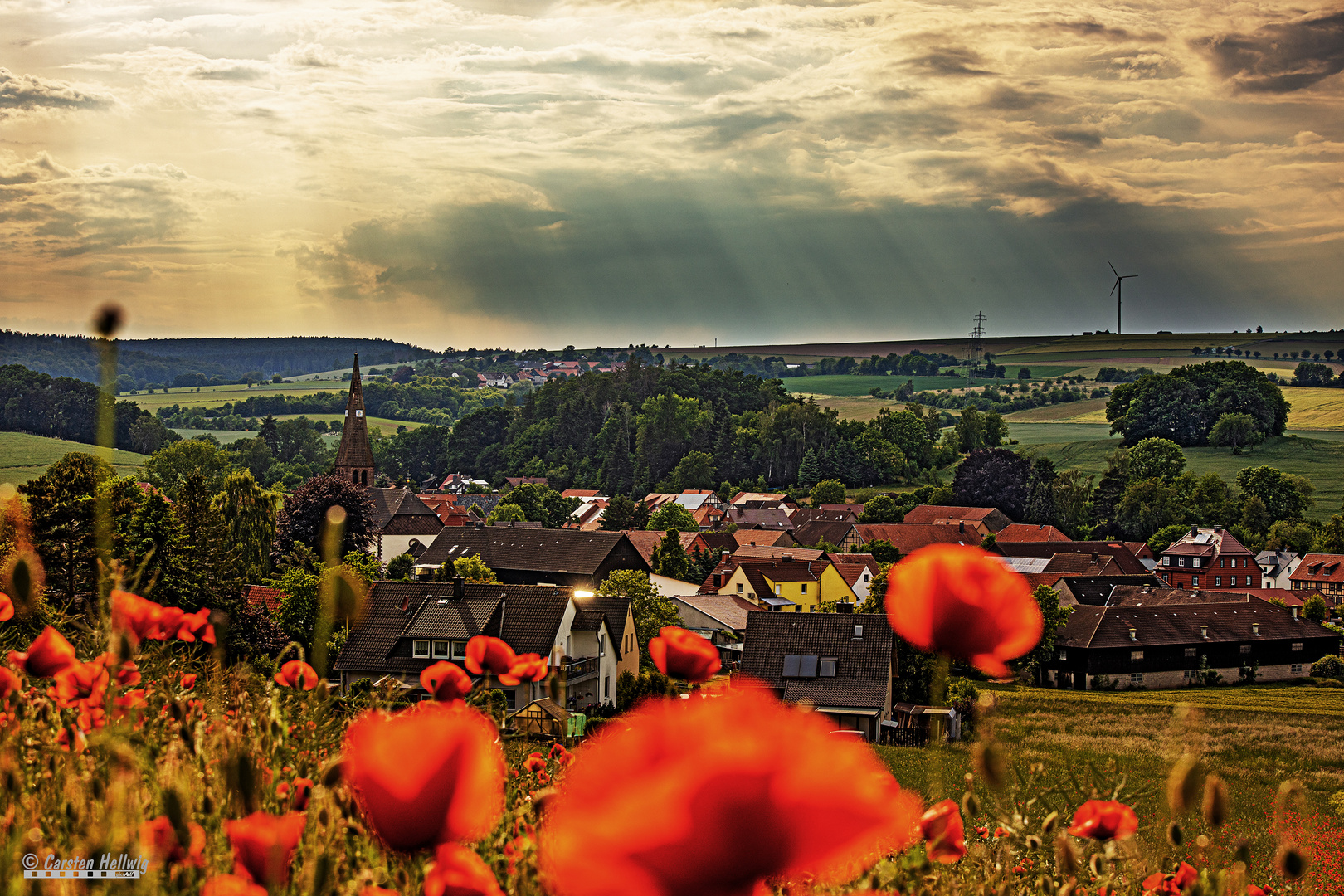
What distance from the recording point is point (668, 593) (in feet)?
174

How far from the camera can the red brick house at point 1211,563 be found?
68250 mm

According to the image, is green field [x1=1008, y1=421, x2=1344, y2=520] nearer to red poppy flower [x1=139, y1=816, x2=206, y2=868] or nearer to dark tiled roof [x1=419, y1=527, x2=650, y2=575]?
dark tiled roof [x1=419, y1=527, x2=650, y2=575]

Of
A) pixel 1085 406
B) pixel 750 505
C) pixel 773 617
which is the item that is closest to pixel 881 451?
pixel 750 505

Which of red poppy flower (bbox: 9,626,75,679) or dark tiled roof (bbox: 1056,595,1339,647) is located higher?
red poppy flower (bbox: 9,626,75,679)

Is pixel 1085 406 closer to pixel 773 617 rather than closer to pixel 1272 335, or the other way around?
pixel 1272 335

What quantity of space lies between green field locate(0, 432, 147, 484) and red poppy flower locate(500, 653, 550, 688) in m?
80.0

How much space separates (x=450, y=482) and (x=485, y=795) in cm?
12815

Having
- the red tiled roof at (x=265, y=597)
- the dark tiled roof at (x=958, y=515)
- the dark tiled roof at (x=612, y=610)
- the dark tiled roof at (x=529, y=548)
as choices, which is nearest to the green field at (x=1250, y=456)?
the dark tiled roof at (x=958, y=515)

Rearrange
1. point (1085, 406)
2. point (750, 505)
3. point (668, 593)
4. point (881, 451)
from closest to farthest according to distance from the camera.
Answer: point (668, 593) → point (750, 505) → point (881, 451) → point (1085, 406)

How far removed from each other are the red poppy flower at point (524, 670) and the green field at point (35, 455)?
79979mm

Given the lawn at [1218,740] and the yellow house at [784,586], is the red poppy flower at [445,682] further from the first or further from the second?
the yellow house at [784,586]

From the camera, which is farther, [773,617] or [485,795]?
[773,617]

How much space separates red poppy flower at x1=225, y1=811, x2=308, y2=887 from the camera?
4.39 ft

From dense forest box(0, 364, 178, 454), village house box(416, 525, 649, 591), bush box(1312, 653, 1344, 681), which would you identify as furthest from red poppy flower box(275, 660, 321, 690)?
dense forest box(0, 364, 178, 454)
